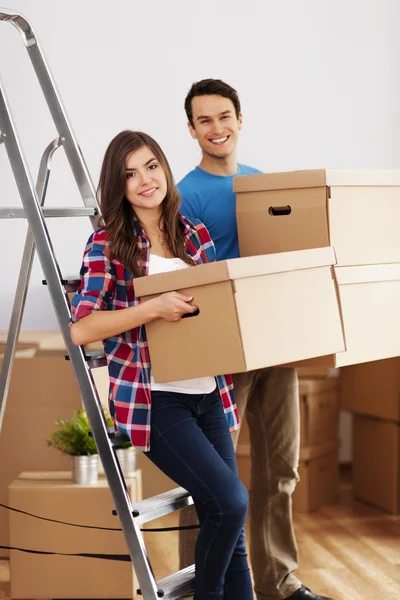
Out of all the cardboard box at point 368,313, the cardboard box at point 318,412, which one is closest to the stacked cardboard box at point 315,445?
the cardboard box at point 318,412

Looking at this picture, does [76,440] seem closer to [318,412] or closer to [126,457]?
[126,457]

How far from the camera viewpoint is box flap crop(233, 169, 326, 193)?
6.78 feet

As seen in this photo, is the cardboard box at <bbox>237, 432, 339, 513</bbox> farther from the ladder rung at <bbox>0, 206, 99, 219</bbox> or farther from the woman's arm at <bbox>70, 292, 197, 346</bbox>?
the woman's arm at <bbox>70, 292, 197, 346</bbox>

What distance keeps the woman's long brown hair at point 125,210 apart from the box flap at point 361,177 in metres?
0.37

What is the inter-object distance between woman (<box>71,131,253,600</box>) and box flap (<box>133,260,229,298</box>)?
2cm

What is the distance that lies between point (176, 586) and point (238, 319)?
62cm

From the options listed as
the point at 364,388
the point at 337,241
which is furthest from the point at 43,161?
the point at 364,388

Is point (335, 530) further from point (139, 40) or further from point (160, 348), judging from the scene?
point (139, 40)

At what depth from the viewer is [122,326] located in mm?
1782

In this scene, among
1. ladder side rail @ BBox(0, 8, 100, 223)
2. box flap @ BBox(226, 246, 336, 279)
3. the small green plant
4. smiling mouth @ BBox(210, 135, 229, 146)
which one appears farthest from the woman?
the small green plant

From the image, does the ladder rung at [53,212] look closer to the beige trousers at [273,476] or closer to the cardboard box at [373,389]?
the beige trousers at [273,476]

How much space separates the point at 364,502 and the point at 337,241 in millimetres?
1849

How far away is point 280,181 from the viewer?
2125 millimetres

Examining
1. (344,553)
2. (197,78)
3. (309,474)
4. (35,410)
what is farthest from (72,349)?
(197,78)
